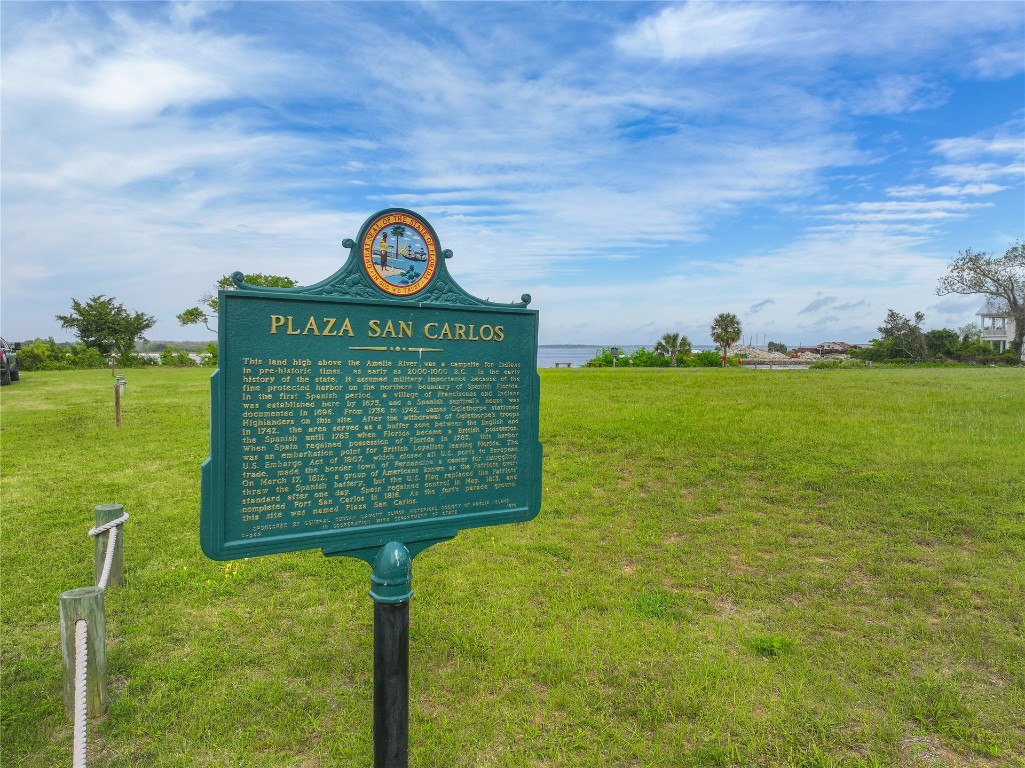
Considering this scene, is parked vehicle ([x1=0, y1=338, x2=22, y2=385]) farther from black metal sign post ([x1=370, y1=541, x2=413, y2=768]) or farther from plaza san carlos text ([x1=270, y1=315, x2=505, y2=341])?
black metal sign post ([x1=370, y1=541, x2=413, y2=768])

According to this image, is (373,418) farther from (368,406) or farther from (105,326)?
(105,326)

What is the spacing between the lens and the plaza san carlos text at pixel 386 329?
12.0 ft

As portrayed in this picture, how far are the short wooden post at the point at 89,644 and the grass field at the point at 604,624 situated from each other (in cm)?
15

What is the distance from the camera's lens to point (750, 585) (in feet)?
21.7

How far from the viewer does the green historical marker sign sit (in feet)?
11.7

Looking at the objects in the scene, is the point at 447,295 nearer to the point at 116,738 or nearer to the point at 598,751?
the point at 598,751

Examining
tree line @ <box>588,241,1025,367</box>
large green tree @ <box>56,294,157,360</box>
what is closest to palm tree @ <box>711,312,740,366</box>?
tree line @ <box>588,241,1025,367</box>

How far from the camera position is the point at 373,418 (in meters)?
3.92

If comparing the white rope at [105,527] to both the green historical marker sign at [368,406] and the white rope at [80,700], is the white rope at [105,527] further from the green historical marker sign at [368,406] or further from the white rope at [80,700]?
the green historical marker sign at [368,406]

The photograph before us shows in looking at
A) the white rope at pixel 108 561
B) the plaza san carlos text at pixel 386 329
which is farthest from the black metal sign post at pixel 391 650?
the white rope at pixel 108 561

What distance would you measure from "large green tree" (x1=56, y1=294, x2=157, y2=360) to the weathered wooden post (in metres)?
43.8

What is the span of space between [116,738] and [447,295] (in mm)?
3746

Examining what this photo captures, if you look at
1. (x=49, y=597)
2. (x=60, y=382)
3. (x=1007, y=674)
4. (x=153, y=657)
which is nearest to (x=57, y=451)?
(x=49, y=597)

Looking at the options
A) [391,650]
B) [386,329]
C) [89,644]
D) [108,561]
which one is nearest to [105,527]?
[108,561]
